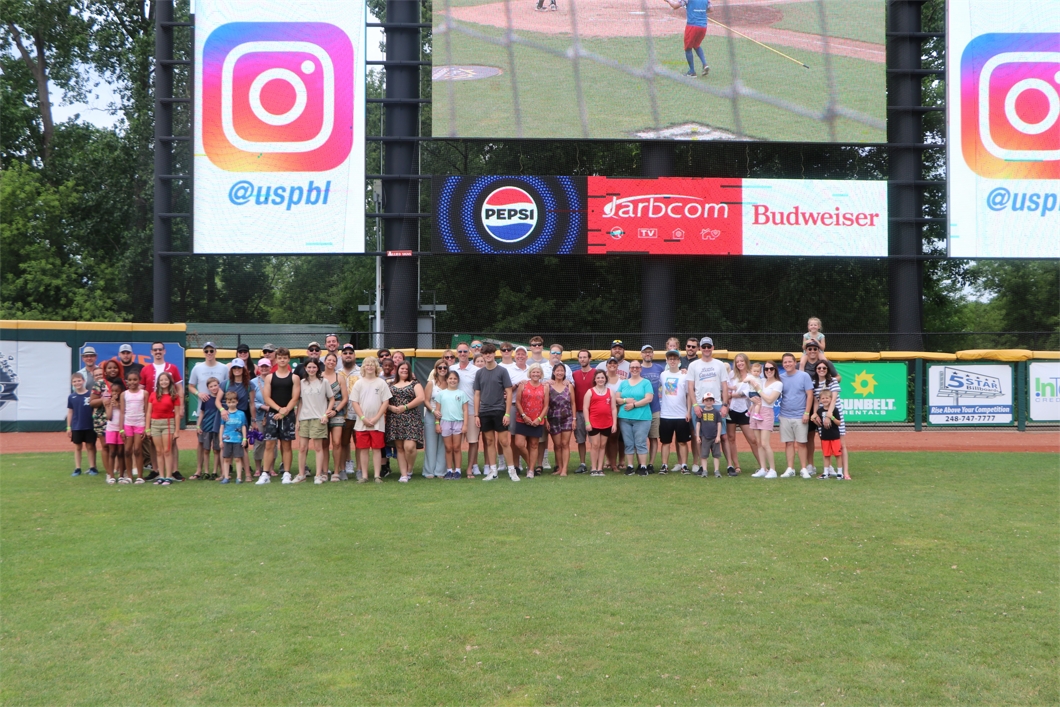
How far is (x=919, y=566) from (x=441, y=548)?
12.4ft

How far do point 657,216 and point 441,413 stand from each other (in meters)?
11.5

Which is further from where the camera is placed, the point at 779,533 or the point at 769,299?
the point at 769,299

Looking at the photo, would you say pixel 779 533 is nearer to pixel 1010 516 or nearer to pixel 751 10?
pixel 1010 516

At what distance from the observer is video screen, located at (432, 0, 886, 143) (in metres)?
21.8

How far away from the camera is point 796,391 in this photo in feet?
39.8

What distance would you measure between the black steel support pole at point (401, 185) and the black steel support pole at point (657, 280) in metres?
5.57

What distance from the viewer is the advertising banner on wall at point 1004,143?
2198 cm

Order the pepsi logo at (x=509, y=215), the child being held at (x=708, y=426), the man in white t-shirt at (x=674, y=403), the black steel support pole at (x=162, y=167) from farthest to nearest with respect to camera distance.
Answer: the pepsi logo at (x=509, y=215) < the black steel support pole at (x=162, y=167) < the man in white t-shirt at (x=674, y=403) < the child being held at (x=708, y=426)

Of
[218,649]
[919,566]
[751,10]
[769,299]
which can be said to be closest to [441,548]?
[218,649]

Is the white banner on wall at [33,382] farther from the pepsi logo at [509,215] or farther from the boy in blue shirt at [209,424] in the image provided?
the pepsi logo at [509,215]

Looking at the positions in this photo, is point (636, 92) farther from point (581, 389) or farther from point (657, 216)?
point (581, 389)

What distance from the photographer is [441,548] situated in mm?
7723

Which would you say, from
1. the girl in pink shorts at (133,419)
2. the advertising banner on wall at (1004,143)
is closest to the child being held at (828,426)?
the girl in pink shorts at (133,419)

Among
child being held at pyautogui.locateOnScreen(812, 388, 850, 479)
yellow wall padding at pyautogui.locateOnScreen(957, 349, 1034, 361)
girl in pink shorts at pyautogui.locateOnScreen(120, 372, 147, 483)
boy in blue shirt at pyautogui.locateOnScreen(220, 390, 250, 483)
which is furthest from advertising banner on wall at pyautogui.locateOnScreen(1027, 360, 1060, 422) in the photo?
girl in pink shorts at pyautogui.locateOnScreen(120, 372, 147, 483)
